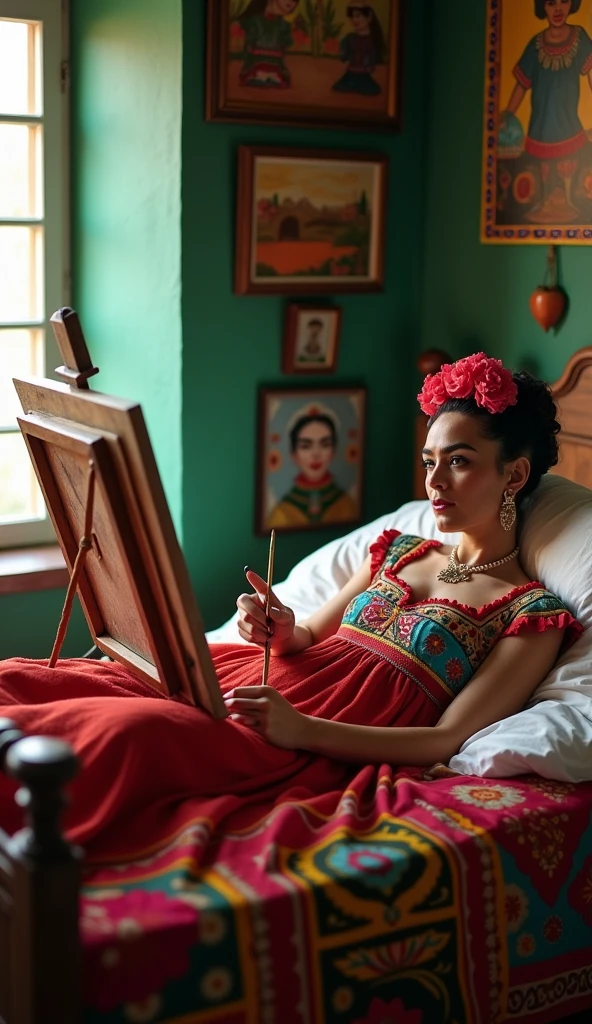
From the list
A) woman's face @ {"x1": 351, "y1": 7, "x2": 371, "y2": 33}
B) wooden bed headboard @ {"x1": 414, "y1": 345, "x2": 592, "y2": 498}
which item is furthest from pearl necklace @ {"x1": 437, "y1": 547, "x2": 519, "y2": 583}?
woman's face @ {"x1": 351, "y1": 7, "x2": 371, "y2": 33}

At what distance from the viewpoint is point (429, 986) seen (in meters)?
1.70

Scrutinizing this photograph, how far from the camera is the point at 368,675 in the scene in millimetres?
2141

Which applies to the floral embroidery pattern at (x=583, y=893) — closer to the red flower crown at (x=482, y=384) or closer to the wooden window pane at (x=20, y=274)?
the red flower crown at (x=482, y=384)

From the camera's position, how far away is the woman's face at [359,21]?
3.16 metres

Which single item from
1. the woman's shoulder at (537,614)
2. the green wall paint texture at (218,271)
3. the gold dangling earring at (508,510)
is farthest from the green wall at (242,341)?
the woman's shoulder at (537,614)

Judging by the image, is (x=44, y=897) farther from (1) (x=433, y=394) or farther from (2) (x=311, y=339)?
(2) (x=311, y=339)

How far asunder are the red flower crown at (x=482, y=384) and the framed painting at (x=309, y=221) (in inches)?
40.7

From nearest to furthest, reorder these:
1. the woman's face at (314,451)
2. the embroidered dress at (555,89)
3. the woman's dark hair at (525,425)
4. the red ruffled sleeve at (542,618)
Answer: the red ruffled sleeve at (542,618) < the woman's dark hair at (525,425) < the embroidered dress at (555,89) < the woman's face at (314,451)

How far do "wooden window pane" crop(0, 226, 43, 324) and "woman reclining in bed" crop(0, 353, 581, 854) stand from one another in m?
1.46

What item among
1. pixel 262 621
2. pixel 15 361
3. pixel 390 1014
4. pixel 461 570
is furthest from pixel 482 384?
pixel 15 361

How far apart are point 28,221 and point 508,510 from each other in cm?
175

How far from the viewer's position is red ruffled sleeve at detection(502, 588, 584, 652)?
209cm

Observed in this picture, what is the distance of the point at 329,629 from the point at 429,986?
806mm

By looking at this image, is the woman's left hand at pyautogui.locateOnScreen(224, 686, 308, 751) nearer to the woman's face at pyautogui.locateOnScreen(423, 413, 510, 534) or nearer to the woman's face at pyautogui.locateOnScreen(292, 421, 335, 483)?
the woman's face at pyautogui.locateOnScreen(423, 413, 510, 534)
